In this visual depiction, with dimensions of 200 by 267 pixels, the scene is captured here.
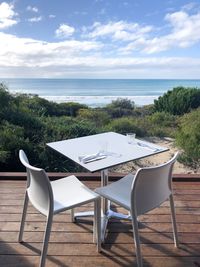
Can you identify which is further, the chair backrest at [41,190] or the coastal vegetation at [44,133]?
the coastal vegetation at [44,133]

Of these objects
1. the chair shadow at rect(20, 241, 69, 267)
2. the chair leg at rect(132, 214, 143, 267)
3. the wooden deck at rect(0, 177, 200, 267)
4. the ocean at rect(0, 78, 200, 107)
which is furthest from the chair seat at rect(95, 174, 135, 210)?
the ocean at rect(0, 78, 200, 107)

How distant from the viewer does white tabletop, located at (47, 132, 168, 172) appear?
5.85 feet

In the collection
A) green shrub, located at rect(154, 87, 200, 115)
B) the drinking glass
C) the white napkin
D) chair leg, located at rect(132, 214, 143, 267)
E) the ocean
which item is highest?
the ocean

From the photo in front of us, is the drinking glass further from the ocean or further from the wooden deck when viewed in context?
the ocean

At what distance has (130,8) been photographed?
6.70 meters

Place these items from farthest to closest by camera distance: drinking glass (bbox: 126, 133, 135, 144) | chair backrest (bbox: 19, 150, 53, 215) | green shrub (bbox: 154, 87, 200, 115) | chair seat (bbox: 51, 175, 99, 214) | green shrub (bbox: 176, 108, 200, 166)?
green shrub (bbox: 154, 87, 200, 115)
green shrub (bbox: 176, 108, 200, 166)
drinking glass (bbox: 126, 133, 135, 144)
chair seat (bbox: 51, 175, 99, 214)
chair backrest (bbox: 19, 150, 53, 215)

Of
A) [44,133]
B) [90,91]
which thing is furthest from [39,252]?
[90,91]

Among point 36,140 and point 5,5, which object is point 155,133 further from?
point 5,5

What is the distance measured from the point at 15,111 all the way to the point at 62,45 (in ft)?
54.2

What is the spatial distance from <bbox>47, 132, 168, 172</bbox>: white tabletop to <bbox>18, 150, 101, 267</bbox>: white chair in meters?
0.22

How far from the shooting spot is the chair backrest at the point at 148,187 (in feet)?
4.93

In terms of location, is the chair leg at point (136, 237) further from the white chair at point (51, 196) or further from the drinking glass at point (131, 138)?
the drinking glass at point (131, 138)

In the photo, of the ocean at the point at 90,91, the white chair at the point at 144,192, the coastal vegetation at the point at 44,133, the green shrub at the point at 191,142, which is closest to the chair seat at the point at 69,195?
the white chair at the point at 144,192

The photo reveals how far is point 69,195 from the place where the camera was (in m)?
1.79
